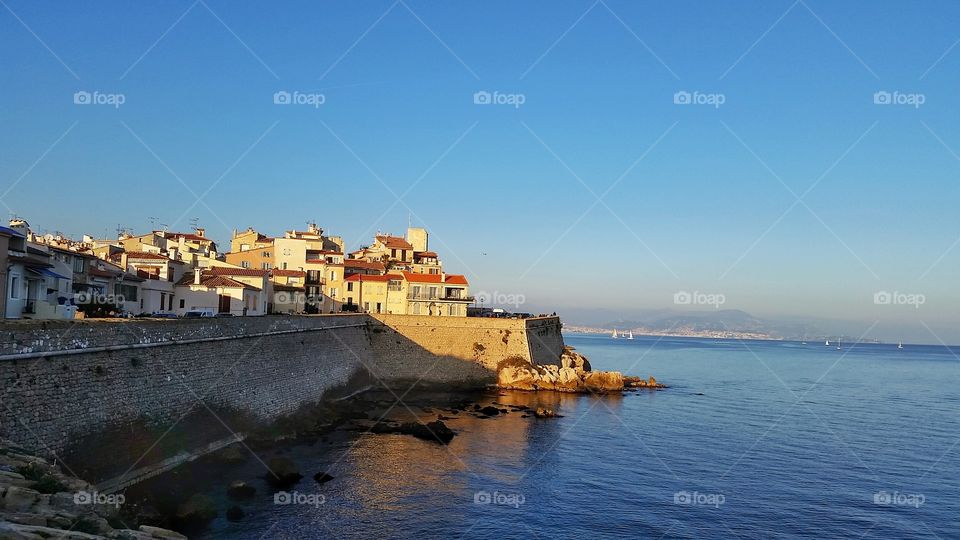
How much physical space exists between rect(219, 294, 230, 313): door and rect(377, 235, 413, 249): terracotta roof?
41725mm

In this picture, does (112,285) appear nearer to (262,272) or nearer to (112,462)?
(262,272)

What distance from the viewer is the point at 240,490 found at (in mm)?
22938

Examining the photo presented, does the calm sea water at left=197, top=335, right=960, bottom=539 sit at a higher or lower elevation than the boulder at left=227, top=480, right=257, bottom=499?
lower

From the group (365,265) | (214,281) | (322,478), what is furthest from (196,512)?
(365,265)

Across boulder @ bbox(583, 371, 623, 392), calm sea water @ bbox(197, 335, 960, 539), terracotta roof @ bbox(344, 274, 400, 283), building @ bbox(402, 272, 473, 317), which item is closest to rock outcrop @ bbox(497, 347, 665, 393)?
boulder @ bbox(583, 371, 623, 392)

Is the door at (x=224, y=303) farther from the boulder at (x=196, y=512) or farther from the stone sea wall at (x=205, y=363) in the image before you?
the boulder at (x=196, y=512)

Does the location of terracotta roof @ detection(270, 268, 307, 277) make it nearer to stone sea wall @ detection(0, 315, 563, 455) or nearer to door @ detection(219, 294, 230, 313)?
stone sea wall @ detection(0, 315, 563, 455)

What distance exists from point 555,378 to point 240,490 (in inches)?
1529

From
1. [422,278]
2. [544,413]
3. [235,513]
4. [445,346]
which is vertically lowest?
[235,513]

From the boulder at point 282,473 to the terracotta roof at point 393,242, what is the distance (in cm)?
6187

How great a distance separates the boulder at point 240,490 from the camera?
74.8ft

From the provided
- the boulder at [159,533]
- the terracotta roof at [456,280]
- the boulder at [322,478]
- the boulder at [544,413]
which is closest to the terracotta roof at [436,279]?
the terracotta roof at [456,280]

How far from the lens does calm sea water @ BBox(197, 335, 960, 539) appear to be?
74.5 feet

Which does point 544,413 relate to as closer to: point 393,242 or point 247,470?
point 247,470
